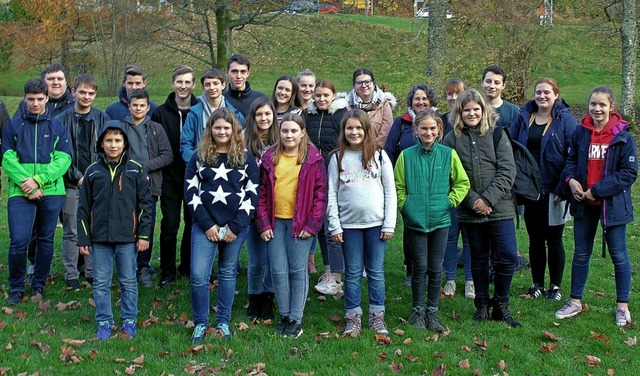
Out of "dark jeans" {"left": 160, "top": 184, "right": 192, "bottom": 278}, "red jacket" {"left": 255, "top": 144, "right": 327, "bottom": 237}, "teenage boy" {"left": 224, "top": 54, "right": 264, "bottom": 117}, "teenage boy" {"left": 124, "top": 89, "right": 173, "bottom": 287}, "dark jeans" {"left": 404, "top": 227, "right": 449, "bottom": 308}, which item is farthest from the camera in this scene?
"dark jeans" {"left": 160, "top": 184, "right": 192, "bottom": 278}

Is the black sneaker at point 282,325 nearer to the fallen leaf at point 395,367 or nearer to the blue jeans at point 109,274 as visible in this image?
the fallen leaf at point 395,367

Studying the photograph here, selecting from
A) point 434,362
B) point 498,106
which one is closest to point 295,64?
point 498,106

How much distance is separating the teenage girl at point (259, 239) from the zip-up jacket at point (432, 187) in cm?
137

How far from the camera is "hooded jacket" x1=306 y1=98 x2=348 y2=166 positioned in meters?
7.38

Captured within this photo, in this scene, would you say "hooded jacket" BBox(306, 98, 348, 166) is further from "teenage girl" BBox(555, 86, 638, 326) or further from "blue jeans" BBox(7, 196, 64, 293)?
"blue jeans" BBox(7, 196, 64, 293)

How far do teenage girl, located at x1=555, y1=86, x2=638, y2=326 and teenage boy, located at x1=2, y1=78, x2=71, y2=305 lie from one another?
5.16m

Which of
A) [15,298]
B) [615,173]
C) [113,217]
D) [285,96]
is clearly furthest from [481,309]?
[15,298]

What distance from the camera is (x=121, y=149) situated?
6211 mm

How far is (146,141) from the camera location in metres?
7.49

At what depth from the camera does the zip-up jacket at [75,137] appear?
7566 mm

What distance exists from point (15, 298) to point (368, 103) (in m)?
4.29

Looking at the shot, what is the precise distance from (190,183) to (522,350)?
3.23 metres

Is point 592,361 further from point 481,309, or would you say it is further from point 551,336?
point 481,309

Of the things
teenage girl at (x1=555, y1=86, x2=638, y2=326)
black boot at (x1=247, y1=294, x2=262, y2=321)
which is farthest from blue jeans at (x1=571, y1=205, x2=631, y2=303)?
black boot at (x1=247, y1=294, x2=262, y2=321)
